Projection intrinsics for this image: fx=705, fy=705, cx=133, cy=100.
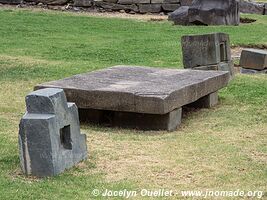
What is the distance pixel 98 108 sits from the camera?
793 centimetres

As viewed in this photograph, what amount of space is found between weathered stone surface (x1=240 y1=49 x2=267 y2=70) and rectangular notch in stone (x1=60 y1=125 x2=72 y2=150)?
712cm

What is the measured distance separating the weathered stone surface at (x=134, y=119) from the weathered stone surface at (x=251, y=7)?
17.3 meters

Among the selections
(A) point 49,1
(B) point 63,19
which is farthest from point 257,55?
(A) point 49,1

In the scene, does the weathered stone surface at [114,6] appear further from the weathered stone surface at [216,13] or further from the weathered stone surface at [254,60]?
the weathered stone surface at [254,60]

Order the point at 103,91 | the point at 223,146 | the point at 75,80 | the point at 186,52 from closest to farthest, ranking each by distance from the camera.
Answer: the point at 223,146
the point at 103,91
the point at 75,80
the point at 186,52

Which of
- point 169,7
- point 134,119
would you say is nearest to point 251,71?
point 134,119

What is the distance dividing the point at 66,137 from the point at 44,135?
1.36 ft

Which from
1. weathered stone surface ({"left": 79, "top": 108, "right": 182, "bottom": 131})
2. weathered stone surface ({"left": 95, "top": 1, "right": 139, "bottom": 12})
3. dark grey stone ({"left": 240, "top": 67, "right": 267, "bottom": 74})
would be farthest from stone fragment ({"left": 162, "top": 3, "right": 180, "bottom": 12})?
weathered stone surface ({"left": 79, "top": 108, "right": 182, "bottom": 131})

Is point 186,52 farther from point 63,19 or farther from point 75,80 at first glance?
point 63,19

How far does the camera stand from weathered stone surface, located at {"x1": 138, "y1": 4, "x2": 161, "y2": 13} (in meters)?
23.5

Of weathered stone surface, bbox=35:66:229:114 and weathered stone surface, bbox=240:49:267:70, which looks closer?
Answer: weathered stone surface, bbox=35:66:229:114

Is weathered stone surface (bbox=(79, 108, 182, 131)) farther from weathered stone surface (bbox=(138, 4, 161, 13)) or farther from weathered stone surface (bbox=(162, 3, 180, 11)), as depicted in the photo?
weathered stone surface (bbox=(162, 3, 180, 11))

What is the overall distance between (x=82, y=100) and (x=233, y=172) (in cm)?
245

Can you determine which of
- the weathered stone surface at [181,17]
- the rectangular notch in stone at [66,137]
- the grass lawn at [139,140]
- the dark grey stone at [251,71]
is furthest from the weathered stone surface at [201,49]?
the weathered stone surface at [181,17]
